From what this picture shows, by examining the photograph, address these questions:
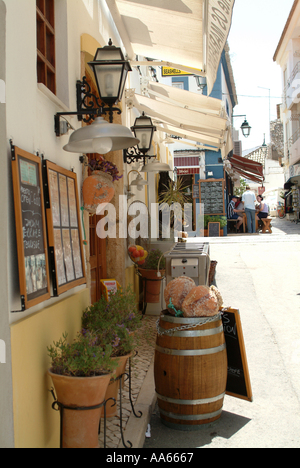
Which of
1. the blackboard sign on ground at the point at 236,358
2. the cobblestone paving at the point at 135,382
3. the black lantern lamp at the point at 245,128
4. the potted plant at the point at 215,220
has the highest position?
the black lantern lamp at the point at 245,128

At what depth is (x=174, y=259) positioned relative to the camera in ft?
18.5

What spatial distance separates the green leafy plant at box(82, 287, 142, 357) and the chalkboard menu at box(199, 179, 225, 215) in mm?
13969

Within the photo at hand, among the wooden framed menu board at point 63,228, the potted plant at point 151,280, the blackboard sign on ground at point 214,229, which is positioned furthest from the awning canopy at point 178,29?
the blackboard sign on ground at point 214,229

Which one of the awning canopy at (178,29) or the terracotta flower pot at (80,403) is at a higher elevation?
the awning canopy at (178,29)

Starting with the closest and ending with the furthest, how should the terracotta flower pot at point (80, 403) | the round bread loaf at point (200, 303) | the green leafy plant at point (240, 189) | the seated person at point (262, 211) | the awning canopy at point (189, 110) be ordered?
the terracotta flower pot at point (80, 403) → the round bread loaf at point (200, 303) → the awning canopy at point (189, 110) → the seated person at point (262, 211) → the green leafy plant at point (240, 189)

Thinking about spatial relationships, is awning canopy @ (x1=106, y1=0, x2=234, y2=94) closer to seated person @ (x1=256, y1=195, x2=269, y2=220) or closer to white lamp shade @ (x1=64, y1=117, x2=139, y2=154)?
white lamp shade @ (x1=64, y1=117, x2=139, y2=154)

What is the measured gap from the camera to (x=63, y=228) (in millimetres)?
3266

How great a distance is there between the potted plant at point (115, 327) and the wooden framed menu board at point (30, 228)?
74 cm

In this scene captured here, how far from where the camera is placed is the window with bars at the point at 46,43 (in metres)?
3.50

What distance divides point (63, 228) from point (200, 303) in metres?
1.21

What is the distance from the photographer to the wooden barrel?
3326 millimetres

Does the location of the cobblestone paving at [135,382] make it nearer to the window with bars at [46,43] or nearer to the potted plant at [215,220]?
the window with bars at [46,43]

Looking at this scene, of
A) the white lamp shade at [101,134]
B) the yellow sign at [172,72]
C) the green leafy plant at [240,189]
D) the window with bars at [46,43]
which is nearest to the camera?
the white lamp shade at [101,134]

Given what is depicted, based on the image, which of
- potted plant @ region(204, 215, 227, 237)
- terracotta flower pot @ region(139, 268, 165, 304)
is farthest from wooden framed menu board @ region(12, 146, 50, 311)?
potted plant @ region(204, 215, 227, 237)
